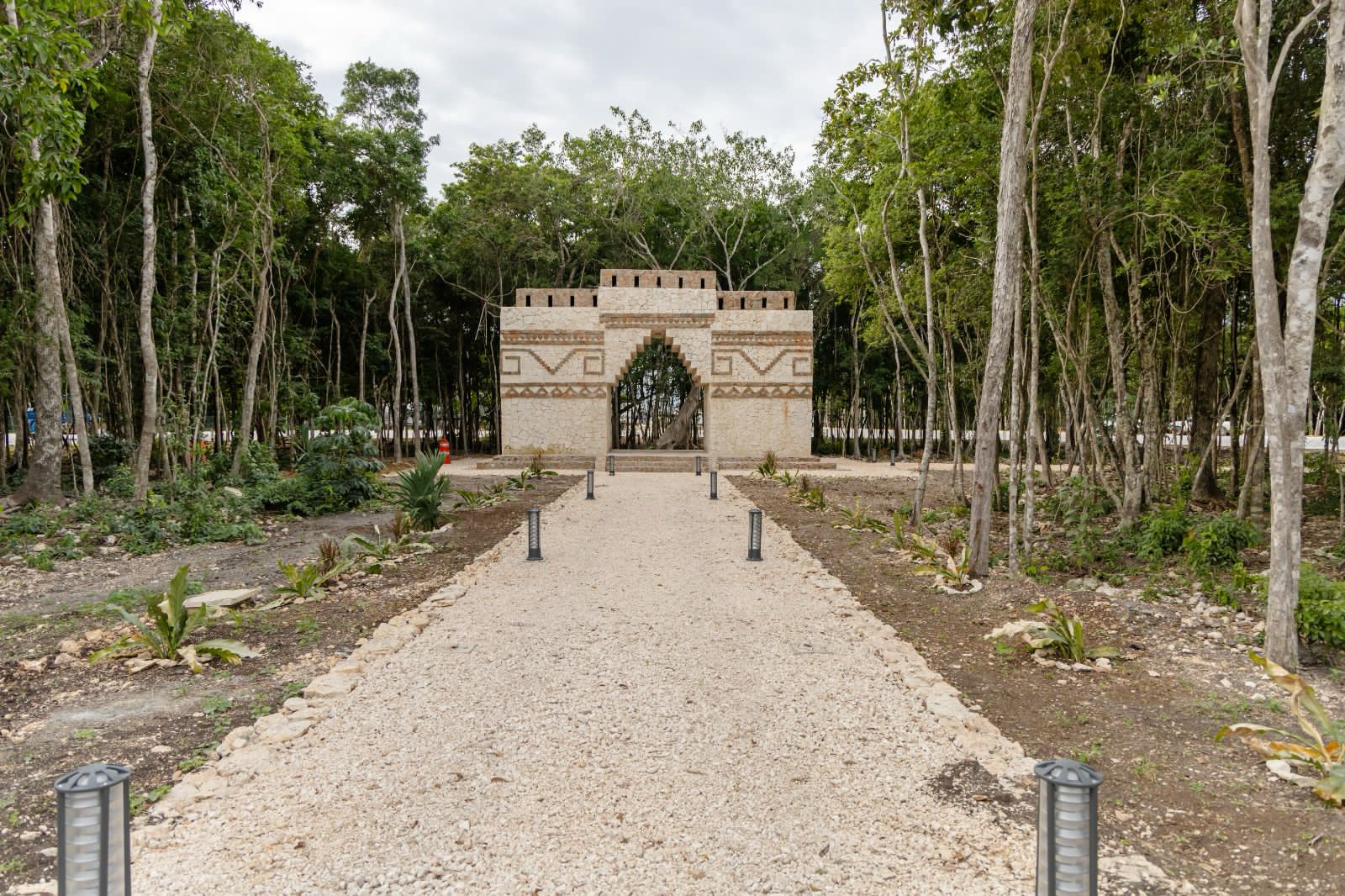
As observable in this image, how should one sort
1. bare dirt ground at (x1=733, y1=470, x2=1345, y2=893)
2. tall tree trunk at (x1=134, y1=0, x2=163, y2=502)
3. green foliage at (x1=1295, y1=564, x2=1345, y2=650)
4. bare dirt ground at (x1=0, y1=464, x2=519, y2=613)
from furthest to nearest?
Answer: tall tree trunk at (x1=134, y1=0, x2=163, y2=502), bare dirt ground at (x1=0, y1=464, x2=519, y2=613), green foliage at (x1=1295, y1=564, x2=1345, y2=650), bare dirt ground at (x1=733, y1=470, x2=1345, y2=893)

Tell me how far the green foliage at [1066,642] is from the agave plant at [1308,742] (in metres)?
1.00

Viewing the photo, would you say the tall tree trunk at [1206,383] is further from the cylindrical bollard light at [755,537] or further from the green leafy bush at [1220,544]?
the cylindrical bollard light at [755,537]

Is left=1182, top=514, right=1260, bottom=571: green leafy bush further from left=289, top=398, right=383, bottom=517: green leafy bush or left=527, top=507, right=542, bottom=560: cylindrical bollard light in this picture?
left=289, top=398, right=383, bottom=517: green leafy bush

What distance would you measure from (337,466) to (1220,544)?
10.7 metres

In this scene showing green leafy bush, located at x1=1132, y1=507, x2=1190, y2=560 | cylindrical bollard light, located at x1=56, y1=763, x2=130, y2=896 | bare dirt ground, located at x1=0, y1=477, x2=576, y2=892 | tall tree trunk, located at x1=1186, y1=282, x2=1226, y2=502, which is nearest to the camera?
cylindrical bollard light, located at x1=56, y1=763, x2=130, y2=896

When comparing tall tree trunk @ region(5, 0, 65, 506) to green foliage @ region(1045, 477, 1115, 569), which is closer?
green foliage @ region(1045, 477, 1115, 569)

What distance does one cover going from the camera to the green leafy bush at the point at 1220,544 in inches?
260

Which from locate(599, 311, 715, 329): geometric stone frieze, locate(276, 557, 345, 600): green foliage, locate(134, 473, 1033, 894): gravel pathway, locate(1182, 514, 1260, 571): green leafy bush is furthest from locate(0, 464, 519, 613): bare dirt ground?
locate(599, 311, 715, 329): geometric stone frieze

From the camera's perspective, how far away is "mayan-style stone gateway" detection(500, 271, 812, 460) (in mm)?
21297

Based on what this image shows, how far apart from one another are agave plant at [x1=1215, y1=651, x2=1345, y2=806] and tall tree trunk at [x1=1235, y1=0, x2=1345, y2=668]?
96 centimetres

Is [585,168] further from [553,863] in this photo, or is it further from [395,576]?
[553,863]

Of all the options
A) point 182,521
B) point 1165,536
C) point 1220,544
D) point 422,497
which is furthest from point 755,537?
point 182,521

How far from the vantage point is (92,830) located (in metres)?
1.79

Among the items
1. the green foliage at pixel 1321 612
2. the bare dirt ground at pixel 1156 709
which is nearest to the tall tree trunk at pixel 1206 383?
the bare dirt ground at pixel 1156 709
